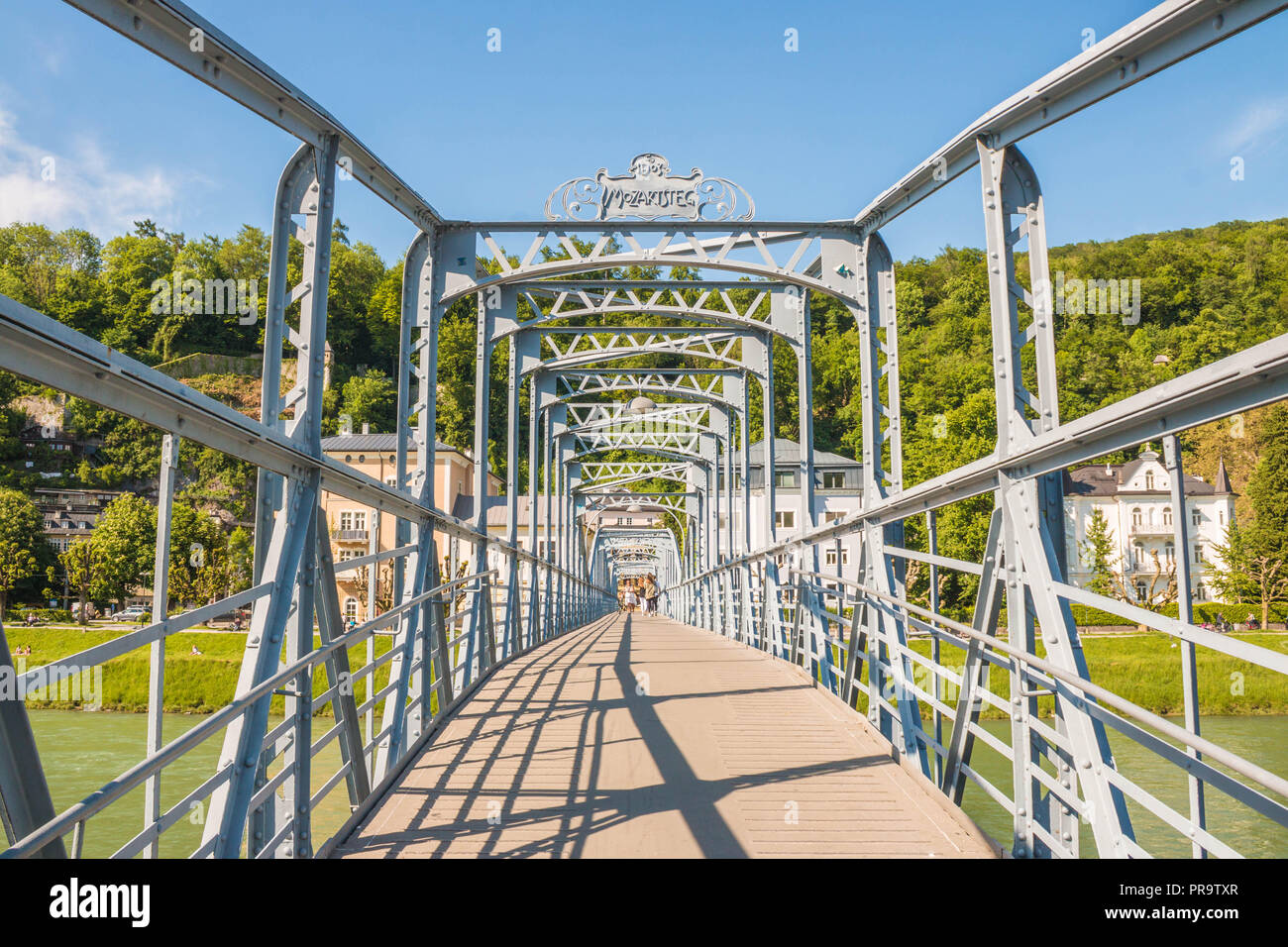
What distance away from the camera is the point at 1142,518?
1654 inches

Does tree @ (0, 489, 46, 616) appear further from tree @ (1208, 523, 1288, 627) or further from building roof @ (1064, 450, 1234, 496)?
building roof @ (1064, 450, 1234, 496)

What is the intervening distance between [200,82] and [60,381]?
192 cm

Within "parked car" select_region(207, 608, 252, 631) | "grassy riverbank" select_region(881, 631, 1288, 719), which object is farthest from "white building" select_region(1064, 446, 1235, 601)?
"parked car" select_region(207, 608, 252, 631)

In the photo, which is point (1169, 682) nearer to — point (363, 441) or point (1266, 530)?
point (1266, 530)

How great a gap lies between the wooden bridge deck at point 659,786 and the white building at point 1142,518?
66.7 feet

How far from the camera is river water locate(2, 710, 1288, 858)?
1387 centimetres

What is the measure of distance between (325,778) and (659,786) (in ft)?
47.1

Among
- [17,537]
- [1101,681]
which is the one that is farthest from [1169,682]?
[17,537]

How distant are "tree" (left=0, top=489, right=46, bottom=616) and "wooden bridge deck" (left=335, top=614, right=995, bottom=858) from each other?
191 cm

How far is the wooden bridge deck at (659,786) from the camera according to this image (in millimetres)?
4219

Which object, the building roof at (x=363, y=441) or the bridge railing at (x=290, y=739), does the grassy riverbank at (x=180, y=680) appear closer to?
the building roof at (x=363, y=441)

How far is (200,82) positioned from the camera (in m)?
4.06

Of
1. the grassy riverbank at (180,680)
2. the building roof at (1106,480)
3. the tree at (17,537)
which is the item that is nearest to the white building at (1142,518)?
the building roof at (1106,480)
